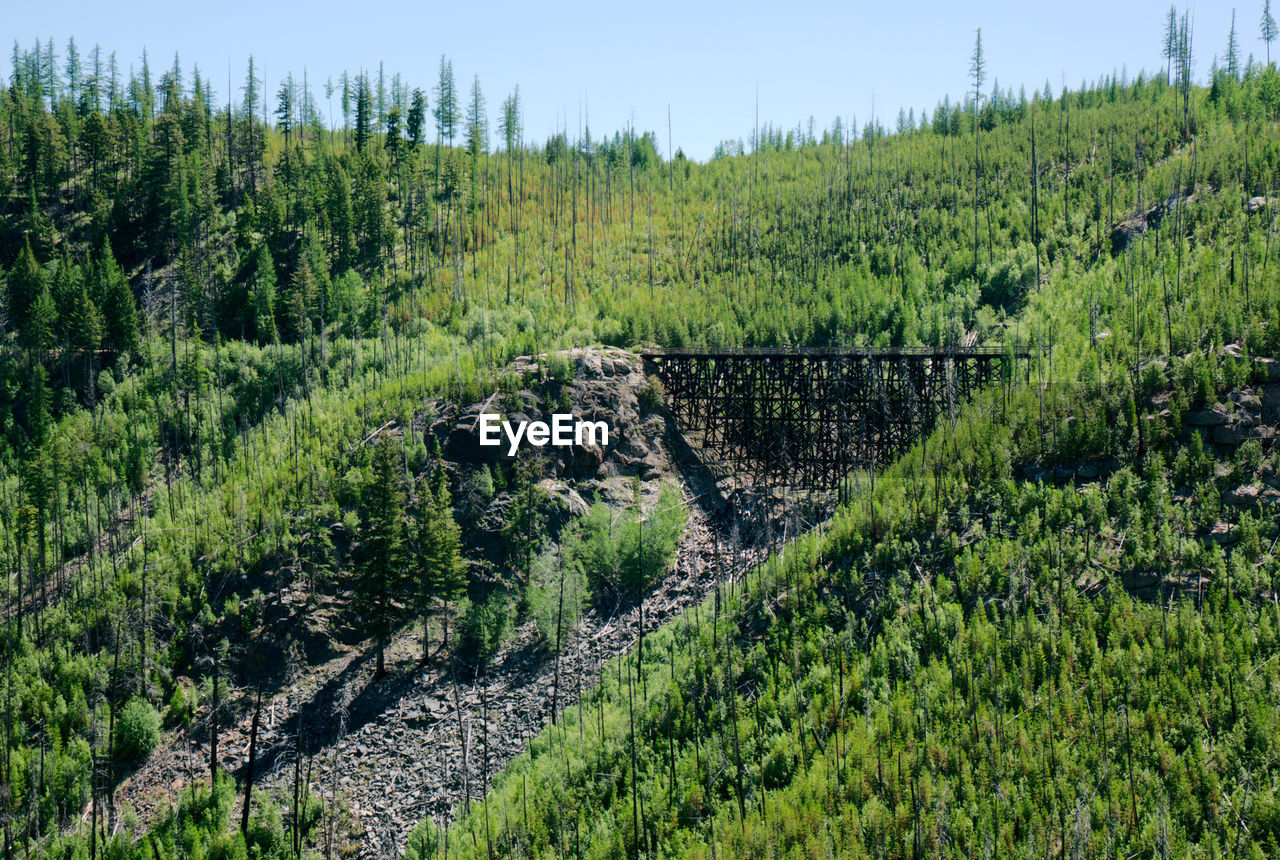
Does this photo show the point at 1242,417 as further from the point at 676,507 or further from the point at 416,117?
the point at 416,117

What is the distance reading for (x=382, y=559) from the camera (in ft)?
147

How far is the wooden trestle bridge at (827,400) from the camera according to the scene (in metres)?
48.8

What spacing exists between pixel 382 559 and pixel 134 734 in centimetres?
1211

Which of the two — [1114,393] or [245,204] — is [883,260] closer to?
[1114,393]

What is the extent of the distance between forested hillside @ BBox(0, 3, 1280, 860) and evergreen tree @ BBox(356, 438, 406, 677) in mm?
180

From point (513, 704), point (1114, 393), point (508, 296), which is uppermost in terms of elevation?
point (508, 296)

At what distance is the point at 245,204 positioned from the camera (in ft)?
276

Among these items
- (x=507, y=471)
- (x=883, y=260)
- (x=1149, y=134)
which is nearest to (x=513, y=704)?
(x=507, y=471)

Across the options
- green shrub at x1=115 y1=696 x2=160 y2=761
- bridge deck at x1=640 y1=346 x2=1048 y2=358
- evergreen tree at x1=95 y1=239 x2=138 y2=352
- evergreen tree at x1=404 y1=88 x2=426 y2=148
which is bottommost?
green shrub at x1=115 y1=696 x2=160 y2=761

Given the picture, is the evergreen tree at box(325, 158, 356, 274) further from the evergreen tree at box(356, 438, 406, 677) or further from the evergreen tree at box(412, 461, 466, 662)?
the evergreen tree at box(412, 461, 466, 662)

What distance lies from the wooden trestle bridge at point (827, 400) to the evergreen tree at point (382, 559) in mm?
18293

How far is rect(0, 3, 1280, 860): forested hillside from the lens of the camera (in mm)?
31969

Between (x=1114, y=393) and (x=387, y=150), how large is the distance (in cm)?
8167

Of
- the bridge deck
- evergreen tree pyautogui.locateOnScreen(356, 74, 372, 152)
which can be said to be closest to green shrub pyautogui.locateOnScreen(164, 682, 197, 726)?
the bridge deck
